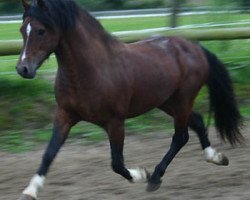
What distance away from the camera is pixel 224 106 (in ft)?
21.2

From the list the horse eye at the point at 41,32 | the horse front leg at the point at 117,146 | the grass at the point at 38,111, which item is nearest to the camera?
the horse eye at the point at 41,32

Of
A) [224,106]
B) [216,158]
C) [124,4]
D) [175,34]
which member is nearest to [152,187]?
[216,158]

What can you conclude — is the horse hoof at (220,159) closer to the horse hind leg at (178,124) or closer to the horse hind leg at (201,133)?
the horse hind leg at (201,133)

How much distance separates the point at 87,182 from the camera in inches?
223

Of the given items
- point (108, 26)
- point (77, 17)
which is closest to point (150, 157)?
point (77, 17)

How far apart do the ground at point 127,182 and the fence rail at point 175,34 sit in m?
1.49

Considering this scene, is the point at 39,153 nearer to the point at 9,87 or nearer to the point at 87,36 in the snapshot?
the point at 9,87

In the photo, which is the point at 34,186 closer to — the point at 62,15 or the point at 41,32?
the point at 41,32

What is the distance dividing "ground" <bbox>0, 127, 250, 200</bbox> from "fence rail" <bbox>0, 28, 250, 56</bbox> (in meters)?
1.49

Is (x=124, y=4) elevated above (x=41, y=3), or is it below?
below

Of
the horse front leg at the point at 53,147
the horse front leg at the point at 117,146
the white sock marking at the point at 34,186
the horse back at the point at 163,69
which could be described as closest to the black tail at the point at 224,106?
the horse back at the point at 163,69

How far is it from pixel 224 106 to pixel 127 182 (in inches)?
56.2

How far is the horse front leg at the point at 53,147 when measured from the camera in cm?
484

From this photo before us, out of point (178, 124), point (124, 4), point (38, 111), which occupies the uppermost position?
point (178, 124)
